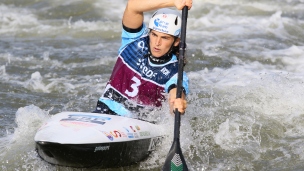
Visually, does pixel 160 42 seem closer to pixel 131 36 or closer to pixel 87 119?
pixel 131 36

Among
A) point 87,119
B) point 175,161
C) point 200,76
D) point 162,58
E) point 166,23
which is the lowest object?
point 200,76

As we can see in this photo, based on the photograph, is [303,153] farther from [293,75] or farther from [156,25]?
[293,75]

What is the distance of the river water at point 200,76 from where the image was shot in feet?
20.8

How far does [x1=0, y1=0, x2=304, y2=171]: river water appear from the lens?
250 inches

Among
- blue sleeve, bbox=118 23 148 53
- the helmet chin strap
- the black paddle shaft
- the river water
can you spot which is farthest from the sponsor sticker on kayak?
blue sleeve, bbox=118 23 148 53

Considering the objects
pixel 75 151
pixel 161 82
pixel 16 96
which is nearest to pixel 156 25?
pixel 161 82

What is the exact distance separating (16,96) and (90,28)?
4073 mm

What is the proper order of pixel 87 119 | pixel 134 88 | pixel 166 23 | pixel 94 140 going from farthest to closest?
pixel 134 88 < pixel 166 23 < pixel 87 119 < pixel 94 140

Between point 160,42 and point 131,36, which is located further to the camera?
point 131,36

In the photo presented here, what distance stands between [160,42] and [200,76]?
126 inches

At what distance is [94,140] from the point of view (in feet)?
16.9

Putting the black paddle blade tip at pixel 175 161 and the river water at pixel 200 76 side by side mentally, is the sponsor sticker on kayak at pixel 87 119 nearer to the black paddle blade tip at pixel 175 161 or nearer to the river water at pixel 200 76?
the river water at pixel 200 76

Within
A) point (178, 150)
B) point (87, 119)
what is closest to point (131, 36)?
point (87, 119)

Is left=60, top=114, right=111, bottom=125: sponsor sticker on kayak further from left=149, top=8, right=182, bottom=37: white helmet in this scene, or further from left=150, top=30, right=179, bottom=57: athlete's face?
left=149, top=8, right=182, bottom=37: white helmet
